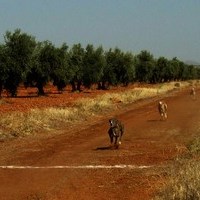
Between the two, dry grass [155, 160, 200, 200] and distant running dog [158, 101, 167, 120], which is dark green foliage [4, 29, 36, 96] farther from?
dry grass [155, 160, 200, 200]

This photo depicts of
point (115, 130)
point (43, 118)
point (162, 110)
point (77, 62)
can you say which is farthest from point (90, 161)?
point (77, 62)

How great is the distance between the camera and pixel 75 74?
218 ft

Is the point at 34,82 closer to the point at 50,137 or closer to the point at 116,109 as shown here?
the point at 116,109

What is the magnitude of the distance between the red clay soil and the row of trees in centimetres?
2360

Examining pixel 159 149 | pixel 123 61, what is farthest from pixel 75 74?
pixel 159 149

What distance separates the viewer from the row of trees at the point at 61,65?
1882 inches

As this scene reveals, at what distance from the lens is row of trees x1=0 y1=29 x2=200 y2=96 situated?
47812 millimetres

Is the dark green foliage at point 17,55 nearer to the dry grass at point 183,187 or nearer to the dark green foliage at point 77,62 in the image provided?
the dark green foliage at point 77,62

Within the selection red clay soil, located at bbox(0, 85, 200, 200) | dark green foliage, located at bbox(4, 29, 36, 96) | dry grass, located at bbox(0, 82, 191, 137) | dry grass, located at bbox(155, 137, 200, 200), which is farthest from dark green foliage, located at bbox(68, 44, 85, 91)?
dry grass, located at bbox(155, 137, 200, 200)

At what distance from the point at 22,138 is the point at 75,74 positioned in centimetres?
4503

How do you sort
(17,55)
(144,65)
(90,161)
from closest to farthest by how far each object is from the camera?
1. (90,161)
2. (17,55)
3. (144,65)

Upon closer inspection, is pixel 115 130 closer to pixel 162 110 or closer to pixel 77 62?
pixel 162 110

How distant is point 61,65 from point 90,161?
43.9 meters

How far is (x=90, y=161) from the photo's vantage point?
15594mm
